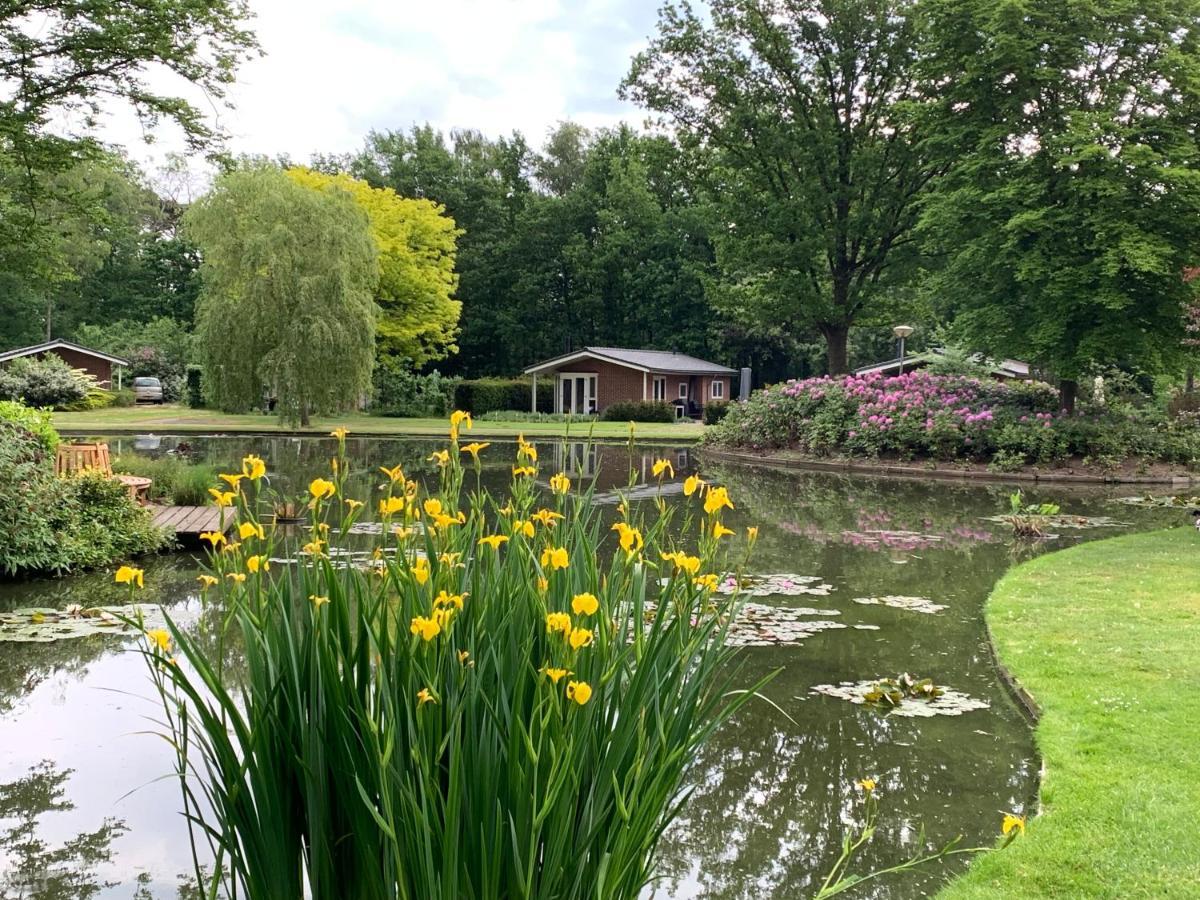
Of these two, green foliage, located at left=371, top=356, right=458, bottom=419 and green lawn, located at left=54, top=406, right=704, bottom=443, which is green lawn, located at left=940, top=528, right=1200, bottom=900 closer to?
green lawn, located at left=54, top=406, right=704, bottom=443

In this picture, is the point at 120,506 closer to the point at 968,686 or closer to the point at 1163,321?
the point at 968,686

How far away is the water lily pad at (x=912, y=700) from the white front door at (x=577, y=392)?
34440 millimetres

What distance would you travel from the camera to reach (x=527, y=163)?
52.9 metres

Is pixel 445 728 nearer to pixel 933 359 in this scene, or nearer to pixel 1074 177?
pixel 1074 177

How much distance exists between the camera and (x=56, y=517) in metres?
8.47

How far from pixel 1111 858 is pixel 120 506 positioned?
8874 millimetres

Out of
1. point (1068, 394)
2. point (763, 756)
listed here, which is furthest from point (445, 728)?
point (1068, 394)

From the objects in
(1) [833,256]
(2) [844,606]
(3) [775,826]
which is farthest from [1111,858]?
(1) [833,256]

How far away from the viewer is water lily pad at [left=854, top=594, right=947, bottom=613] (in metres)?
7.67

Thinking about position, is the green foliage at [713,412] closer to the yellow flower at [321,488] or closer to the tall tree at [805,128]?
the tall tree at [805,128]

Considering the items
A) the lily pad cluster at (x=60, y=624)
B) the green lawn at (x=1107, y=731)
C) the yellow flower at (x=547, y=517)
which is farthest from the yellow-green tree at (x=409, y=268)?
the yellow flower at (x=547, y=517)

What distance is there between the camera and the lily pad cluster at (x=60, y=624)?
6352mm

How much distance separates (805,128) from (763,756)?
24.9 meters

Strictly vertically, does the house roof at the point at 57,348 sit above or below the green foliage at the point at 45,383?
above
